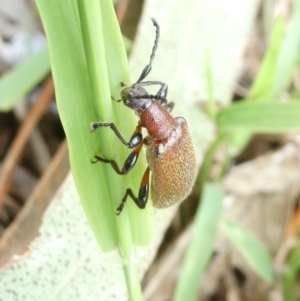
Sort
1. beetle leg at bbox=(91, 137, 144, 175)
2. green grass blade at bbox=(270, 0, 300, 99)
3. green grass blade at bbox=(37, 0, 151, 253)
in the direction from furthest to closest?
1. green grass blade at bbox=(270, 0, 300, 99)
2. beetle leg at bbox=(91, 137, 144, 175)
3. green grass blade at bbox=(37, 0, 151, 253)

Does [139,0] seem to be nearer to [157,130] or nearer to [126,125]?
[157,130]

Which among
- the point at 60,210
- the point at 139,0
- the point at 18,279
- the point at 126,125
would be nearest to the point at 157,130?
the point at 60,210

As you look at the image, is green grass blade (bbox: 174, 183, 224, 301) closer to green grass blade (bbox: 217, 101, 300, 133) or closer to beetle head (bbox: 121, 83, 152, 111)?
green grass blade (bbox: 217, 101, 300, 133)

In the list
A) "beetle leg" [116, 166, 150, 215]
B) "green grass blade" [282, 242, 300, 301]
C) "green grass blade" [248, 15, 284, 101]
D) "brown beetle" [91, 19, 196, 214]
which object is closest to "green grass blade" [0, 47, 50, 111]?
"brown beetle" [91, 19, 196, 214]

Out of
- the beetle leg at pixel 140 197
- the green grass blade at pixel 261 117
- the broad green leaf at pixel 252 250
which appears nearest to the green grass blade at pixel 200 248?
the broad green leaf at pixel 252 250

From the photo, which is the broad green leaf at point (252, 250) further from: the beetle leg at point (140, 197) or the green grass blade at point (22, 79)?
the green grass blade at point (22, 79)
